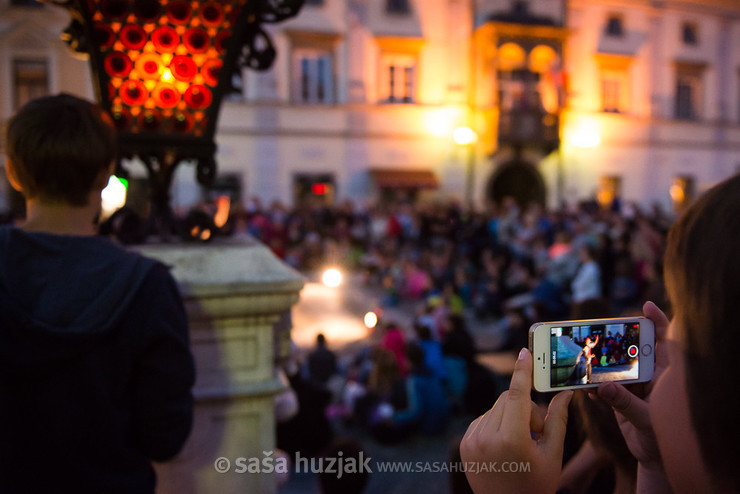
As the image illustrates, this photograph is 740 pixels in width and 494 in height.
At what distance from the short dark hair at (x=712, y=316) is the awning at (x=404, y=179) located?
62.3ft

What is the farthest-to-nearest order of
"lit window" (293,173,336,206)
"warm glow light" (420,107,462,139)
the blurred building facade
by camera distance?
1. "warm glow light" (420,107,462,139)
2. "lit window" (293,173,336,206)
3. the blurred building facade

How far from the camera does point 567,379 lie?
1040 mm

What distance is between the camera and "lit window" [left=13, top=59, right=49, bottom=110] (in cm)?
1720

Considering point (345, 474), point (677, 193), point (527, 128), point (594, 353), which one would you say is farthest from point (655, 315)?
point (677, 193)

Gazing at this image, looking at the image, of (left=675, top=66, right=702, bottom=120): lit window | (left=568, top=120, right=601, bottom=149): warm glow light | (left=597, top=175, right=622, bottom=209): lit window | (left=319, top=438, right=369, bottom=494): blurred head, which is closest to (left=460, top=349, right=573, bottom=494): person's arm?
(left=319, top=438, right=369, bottom=494): blurred head

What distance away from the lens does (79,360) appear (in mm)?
1231

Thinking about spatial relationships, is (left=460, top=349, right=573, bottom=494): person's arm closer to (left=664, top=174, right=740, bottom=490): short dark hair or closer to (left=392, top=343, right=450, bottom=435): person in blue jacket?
(left=664, top=174, right=740, bottom=490): short dark hair

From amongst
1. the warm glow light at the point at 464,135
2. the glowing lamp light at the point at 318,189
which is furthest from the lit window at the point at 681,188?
the glowing lamp light at the point at 318,189

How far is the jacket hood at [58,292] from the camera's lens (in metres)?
1.17

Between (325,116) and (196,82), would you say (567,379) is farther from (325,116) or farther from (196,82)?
(325,116)

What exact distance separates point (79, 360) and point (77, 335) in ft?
0.25

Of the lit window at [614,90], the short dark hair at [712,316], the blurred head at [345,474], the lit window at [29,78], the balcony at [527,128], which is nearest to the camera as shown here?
the short dark hair at [712,316]

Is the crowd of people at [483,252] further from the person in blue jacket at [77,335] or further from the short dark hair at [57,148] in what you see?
the short dark hair at [57,148]

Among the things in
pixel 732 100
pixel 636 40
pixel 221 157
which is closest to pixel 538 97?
pixel 636 40
